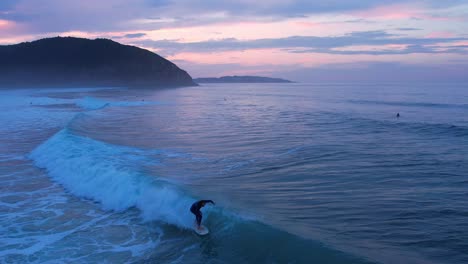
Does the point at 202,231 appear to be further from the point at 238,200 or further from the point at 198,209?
the point at 238,200

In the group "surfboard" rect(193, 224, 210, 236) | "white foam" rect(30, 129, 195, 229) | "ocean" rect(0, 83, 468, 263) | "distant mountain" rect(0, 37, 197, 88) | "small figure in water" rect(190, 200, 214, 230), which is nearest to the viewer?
"ocean" rect(0, 83, 468, 263)

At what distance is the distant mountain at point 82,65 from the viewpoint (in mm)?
150000

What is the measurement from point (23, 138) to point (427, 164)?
68.8 feet

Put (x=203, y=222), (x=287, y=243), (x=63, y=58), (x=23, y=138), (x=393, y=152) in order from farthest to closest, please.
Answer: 1. (x=63, y=58)
2. (x=23, y=138)
3. (x=393, y=152)
4. (x=203, y=222)
5. (x=287, y=243)

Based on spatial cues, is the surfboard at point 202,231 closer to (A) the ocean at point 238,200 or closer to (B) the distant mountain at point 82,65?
(A) the ocean at point 238,200

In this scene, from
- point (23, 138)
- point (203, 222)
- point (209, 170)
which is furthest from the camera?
point (23, 138)

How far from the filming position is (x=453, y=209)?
960 cm

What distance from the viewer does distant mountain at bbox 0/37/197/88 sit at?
5906 inches

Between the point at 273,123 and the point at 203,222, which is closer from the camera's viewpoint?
the point at 203,222

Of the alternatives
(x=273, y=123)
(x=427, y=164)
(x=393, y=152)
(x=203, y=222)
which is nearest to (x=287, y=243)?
(x=203, y=222)

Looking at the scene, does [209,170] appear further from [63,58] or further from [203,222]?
[63,58]

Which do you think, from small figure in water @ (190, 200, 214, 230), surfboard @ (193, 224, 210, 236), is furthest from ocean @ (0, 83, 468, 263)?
small figure in water @ (190, 200, 214, 230)

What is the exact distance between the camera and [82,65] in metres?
166

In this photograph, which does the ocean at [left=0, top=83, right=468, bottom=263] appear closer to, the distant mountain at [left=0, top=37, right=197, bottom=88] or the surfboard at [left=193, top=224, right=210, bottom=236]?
the surfboard at [left=193, top=224, right=210, bottom=236]
